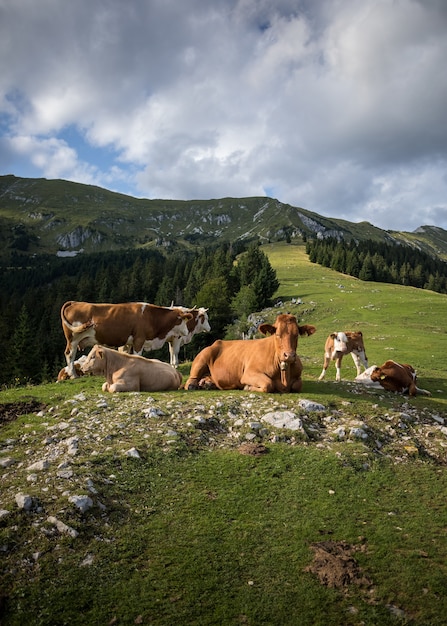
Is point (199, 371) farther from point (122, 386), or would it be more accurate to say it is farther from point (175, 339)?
point (175, 339)

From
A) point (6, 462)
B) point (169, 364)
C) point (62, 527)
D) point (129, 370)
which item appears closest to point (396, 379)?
point (169, 364)

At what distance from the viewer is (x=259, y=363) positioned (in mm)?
12016

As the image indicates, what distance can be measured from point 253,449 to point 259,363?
4.49 metres

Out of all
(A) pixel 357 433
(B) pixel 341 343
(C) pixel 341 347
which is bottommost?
(A) pixel 357 433

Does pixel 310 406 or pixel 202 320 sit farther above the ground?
pixel 202 320

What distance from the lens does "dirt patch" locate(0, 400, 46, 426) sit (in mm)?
9596

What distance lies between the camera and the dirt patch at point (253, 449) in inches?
299

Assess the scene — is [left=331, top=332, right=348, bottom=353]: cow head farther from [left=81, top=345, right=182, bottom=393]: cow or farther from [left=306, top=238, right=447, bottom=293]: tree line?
[left=306, top=238, right=447, bottom=293]: tree line

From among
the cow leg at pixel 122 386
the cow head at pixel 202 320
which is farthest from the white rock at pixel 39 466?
the cow head at pixel 202 320

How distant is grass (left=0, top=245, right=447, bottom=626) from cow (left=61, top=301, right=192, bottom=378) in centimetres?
613

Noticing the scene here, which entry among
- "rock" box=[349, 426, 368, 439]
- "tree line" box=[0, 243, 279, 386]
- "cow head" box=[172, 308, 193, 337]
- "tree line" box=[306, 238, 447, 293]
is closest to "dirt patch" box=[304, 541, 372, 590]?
"rock" box=[349, 426, 368, 439]

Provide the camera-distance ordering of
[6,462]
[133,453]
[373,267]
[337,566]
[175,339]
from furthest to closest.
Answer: [373,267] < [175,339] < [133,453] < [6,462] < [337,566]

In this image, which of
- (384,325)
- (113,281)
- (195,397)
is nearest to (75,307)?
(195,397)

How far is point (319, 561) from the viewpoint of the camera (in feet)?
15.9
